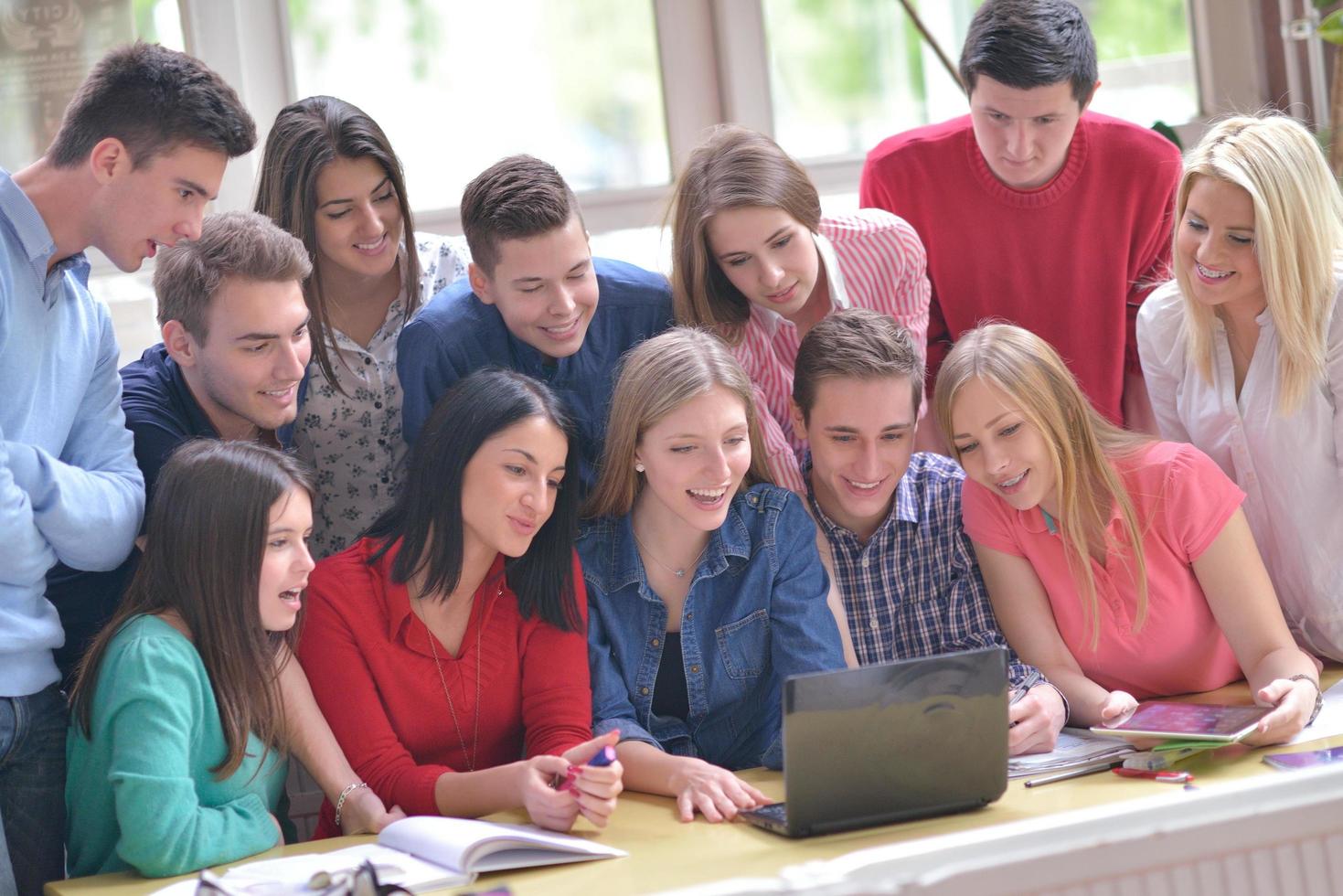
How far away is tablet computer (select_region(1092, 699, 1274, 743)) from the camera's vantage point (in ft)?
5.79

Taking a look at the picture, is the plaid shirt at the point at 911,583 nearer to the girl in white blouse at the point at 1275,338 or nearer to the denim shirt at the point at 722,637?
the denim shirt at the point at 722,637

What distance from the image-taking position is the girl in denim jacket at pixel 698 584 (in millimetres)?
2111

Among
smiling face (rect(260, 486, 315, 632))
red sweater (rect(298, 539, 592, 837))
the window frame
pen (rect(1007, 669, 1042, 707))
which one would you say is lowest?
pen (rect(1007, 669, 1042, 707))

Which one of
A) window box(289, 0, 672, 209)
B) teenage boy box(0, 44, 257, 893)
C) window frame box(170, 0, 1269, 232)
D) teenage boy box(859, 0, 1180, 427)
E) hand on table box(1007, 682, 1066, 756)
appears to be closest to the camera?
teenage boy box(0, 44, 257, 893)

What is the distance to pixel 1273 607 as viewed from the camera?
2154mm

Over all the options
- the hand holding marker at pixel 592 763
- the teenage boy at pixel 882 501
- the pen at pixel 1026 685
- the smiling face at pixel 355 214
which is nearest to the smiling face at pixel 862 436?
the teenage boy at pixel 882 501

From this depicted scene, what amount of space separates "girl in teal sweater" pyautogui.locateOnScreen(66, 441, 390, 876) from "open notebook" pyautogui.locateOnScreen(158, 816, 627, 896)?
0.12 metres

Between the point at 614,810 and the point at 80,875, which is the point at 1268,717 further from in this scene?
the point at 80,875

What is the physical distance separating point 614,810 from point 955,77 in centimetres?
231

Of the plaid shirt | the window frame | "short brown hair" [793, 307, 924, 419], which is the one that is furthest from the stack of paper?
the window frame

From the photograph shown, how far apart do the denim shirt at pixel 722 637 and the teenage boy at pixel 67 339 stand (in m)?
0.72

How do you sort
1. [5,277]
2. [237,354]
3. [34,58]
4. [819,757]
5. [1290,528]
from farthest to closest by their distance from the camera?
1. [34,58]
2. [1290,528]
3. [237,354]
4. [5,277]
5. [819,757]

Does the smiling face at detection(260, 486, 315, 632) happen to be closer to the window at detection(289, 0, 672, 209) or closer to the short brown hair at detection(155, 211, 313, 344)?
the short brown hair at detection(155, 211, 313, 344)

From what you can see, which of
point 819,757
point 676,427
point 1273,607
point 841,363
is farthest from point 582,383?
point 1273,607
